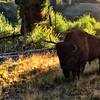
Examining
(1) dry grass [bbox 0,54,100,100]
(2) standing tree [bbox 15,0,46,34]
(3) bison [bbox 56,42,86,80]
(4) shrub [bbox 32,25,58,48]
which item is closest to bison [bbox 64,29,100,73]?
(3) bison [bbox 56,42,86,80]

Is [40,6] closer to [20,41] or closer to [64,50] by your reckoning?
[20,41]

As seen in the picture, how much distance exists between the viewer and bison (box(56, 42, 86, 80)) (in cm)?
1250

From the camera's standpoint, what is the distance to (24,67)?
15.0 metres

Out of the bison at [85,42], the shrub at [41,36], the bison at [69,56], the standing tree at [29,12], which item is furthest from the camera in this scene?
the shrub at [41,36]

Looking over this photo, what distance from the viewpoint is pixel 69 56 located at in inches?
493

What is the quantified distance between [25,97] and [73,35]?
260 centimetres

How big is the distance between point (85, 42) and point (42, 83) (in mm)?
1721

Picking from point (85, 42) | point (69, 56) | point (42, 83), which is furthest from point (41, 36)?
point (69, 56)

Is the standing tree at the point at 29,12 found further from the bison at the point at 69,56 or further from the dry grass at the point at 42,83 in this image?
the bison at the point at 69,56

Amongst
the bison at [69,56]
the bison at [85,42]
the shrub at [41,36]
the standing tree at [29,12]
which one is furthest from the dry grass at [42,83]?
the shrub at [41,36]

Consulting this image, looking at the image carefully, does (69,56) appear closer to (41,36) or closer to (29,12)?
(29,12)

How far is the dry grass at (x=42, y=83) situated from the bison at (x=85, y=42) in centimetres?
69

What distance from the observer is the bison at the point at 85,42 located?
42.0 ft

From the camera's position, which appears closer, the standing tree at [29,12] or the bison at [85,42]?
the bison at [85,42]
